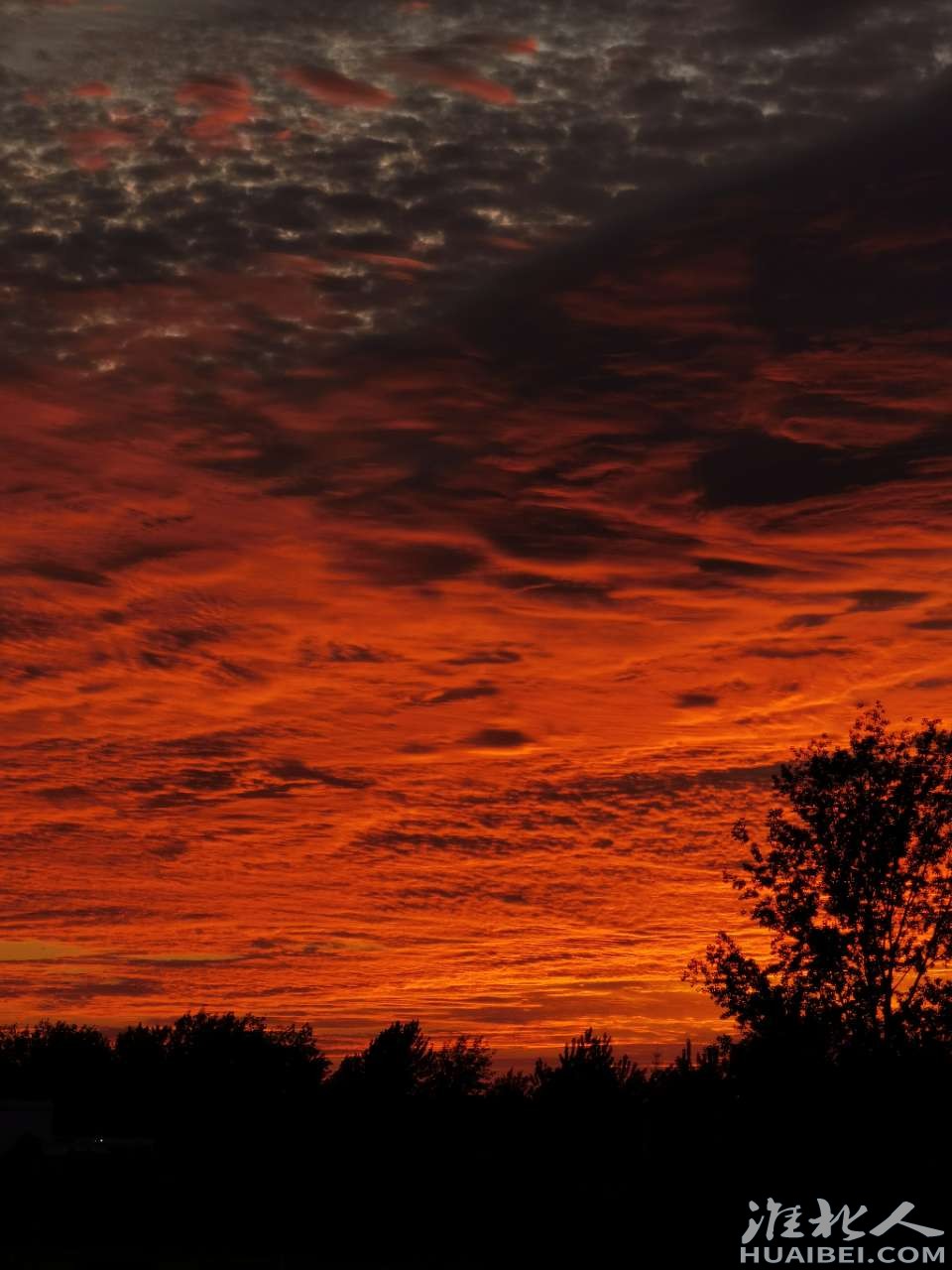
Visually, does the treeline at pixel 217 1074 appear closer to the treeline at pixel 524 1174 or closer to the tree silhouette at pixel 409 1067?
the tree silhouette at pixel 409 1067

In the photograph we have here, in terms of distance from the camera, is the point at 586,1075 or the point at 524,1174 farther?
the point at 586,1075

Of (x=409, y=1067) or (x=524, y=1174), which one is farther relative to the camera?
(x=409, y=1067)

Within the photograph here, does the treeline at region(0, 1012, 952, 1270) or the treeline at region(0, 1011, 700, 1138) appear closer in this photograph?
the treeline at region(0, 1012, 952, 1270)

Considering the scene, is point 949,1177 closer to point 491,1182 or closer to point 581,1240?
point 581,1240

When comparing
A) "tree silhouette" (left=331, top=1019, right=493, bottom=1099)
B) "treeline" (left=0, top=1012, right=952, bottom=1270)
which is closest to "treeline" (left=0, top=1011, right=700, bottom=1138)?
"tree silhouette" (left=331, top=1019, right=493, bottom=1099)

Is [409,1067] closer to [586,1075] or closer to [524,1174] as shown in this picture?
[586,1075]

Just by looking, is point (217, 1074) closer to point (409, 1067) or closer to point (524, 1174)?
point (409, 1067)

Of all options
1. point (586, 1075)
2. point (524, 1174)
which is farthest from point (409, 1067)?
point (524, 1174)

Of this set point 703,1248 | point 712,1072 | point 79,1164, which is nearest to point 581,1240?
Result: point 703,1248

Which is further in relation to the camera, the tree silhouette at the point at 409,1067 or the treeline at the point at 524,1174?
the tree silhouette at the point at 409,1067

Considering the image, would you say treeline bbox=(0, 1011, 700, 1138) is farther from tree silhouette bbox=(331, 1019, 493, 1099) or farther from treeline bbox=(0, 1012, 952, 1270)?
treeline bbox=(0, 1012, 952, 1270)

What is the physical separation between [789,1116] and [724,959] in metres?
9.77

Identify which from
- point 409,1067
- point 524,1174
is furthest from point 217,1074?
point 524,1174

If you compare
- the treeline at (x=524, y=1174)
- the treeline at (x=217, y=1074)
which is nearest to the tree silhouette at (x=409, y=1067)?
the treeline at (x=217, y=1074)
